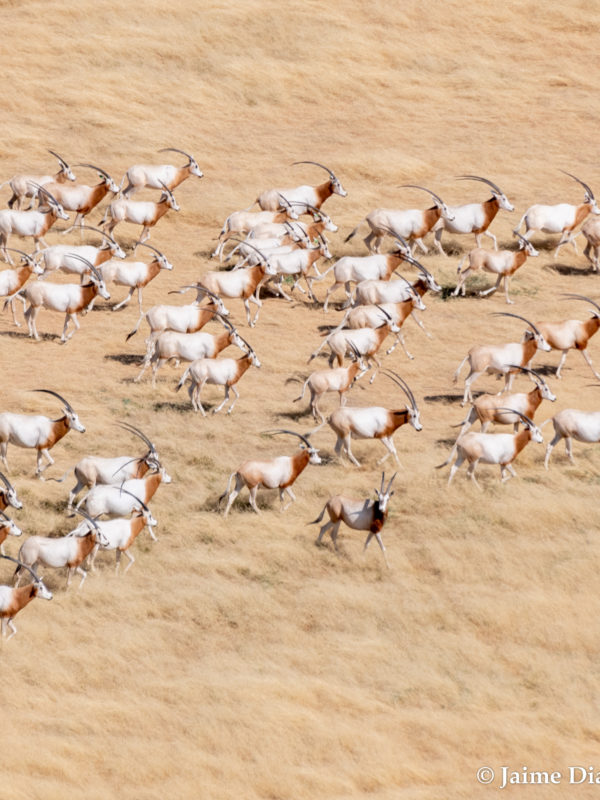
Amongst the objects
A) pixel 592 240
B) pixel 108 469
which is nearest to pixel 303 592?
pixel 108 469

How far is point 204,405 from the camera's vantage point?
869 inches

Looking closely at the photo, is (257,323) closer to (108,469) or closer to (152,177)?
(152,177)

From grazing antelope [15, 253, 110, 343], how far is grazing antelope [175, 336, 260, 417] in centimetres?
359

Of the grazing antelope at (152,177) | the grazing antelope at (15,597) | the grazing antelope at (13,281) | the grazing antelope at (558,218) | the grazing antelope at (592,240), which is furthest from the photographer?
the grazing antelope at (152,177)

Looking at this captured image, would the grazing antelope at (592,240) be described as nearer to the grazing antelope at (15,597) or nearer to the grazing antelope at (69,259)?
the grazing antelope at (69,259)

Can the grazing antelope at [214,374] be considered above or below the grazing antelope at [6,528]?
below

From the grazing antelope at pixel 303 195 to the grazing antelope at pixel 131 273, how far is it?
4288 mm

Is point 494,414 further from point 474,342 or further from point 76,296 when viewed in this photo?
point 76,296

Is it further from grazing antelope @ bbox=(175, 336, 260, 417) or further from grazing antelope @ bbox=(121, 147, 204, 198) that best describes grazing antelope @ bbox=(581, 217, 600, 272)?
grazing antelope @ bbox=(175, 336, 260, 417)

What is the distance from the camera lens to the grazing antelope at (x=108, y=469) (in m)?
18.2

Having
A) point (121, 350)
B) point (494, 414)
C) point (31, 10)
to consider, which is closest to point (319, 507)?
point (494, 414)

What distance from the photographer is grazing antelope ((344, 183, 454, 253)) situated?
2806 cm

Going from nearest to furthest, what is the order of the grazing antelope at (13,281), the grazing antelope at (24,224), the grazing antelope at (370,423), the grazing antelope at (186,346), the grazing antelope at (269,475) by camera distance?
Answer: the grazing antelope at (269,475) → the grazing antelope at (370,423) → the grazing antelope at (186,346) → the grazing antelope at (13,281) → the grazing antelope at (24,224)

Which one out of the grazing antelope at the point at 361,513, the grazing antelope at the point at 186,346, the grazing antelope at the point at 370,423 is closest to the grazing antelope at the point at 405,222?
the grazing antelope at the point at 186,346
